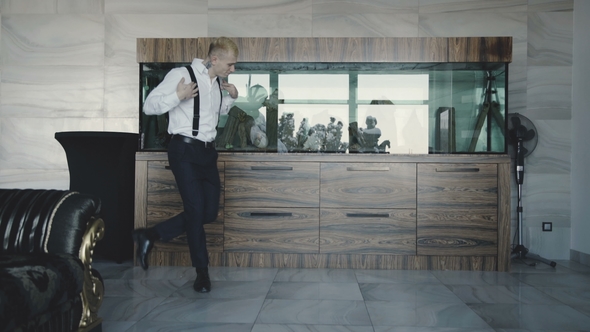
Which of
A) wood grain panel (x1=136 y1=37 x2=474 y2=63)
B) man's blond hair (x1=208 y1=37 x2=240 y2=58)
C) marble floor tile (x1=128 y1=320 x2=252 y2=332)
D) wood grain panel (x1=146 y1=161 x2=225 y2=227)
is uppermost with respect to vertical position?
wood grain panel (x1=136 y1=37 x2=474 y2=63)

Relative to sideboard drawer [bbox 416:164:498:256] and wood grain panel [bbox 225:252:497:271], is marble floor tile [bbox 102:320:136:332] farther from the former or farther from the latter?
sideboard drawer [bbox 416:164:498:256]

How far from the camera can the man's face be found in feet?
10.3

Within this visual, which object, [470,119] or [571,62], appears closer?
[470,119]

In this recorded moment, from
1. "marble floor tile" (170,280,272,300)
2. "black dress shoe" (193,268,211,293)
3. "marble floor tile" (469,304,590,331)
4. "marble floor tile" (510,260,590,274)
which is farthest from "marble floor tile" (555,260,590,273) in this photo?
"black dress shoe" (193,268,211,293)

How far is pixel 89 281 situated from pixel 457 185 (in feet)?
9.09

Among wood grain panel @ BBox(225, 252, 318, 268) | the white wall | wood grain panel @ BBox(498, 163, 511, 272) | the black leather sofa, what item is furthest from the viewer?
the white wall

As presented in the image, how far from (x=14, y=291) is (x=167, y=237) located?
170 cm

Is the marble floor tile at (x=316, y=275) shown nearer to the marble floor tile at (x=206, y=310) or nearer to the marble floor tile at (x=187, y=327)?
the marble floor tile at (x=206, y=310)

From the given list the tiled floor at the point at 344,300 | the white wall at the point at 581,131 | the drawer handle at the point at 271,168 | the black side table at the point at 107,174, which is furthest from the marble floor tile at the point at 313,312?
the white wall at the point at 581,131

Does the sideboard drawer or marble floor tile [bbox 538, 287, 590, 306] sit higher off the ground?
the sideboard drawer

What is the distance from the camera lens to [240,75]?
429cm

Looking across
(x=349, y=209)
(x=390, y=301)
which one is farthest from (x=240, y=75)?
(x=390, y=301)

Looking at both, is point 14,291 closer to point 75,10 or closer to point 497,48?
point 497,48

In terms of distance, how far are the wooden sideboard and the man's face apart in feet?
2.94
